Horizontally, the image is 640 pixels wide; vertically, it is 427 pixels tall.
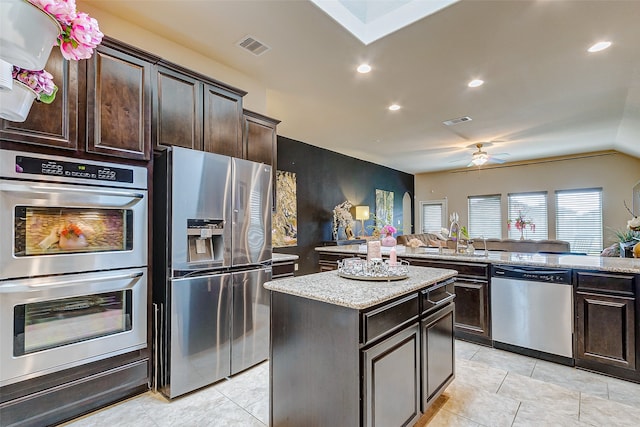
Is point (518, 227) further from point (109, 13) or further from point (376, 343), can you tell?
→ point (109, 13)

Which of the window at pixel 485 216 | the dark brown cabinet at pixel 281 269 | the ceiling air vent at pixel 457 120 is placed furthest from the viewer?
the window at pixel 485 216

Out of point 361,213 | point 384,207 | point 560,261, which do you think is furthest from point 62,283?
point 384,207

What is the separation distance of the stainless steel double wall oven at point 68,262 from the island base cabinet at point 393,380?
5.68ft

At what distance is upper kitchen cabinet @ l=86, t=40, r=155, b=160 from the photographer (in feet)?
6.81

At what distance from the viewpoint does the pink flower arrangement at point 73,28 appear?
2.29 ft

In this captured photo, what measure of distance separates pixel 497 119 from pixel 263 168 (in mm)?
3943

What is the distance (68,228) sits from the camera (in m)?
1.97

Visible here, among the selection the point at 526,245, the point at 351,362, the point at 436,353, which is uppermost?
the point at 526,245

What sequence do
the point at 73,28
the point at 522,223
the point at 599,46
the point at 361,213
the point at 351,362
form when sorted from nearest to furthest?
the point at 73,28 < the point at 351,362 < the point at 599,46 < the point at 361,213 < the point at 522,223

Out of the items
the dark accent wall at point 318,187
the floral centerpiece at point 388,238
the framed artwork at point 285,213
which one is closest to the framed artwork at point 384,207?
the dark accent wall at point 318,187

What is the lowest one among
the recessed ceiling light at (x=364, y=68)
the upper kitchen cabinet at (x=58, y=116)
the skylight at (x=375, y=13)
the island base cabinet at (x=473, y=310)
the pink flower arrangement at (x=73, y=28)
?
the island base cabinet at (x=473, y=310)

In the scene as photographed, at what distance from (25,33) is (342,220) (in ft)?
20.5

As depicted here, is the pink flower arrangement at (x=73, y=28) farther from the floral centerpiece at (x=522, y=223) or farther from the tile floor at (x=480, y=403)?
the floral centerpiece at (x=522, y=223)

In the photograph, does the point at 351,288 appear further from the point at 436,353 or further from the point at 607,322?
the point at 607,322
